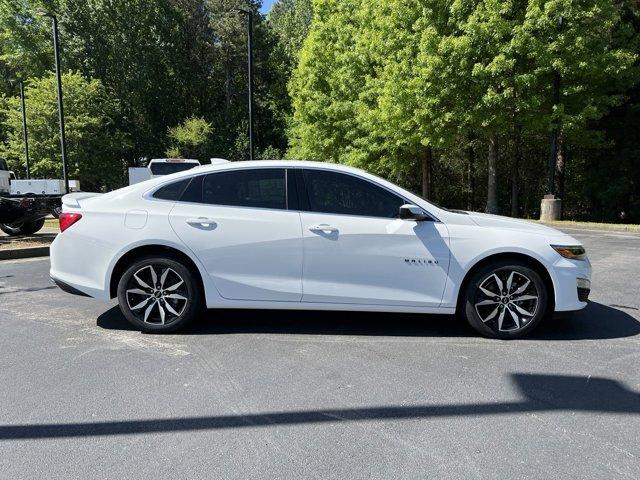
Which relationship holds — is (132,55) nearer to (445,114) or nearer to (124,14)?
(124,14)

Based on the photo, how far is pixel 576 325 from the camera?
519 cm

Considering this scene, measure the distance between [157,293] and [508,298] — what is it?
3.30 meters

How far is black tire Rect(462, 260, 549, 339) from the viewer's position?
465cm

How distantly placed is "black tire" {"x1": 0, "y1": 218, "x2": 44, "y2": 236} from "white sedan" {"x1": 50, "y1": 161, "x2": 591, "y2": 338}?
27.4ft

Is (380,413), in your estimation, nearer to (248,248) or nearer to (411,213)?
(411,213)

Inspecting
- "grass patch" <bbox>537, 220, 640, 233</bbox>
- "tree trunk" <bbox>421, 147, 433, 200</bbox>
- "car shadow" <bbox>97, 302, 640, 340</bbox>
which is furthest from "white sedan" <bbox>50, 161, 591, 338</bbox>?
"tree trunk" <bbox>421, 147, 433, 200</bbox>

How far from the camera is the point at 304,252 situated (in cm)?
468

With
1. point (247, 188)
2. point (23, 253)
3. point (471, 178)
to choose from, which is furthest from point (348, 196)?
point (471, 178)

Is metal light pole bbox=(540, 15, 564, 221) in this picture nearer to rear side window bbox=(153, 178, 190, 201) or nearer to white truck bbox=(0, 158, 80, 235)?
white truck bbox=(0, 158, 80, 235)

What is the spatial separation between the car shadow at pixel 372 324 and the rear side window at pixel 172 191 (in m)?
1.29

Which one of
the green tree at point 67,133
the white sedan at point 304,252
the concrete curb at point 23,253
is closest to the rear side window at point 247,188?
the white sedan at point 304,252

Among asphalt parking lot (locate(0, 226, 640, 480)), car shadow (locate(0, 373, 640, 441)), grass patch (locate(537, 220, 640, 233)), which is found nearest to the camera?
asphalt parking lot (locate(0, 226, 640, 480))

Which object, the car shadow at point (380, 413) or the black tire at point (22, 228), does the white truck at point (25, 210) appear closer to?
the black tire at point (22, 228)

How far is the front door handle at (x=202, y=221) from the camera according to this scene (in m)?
4.77
